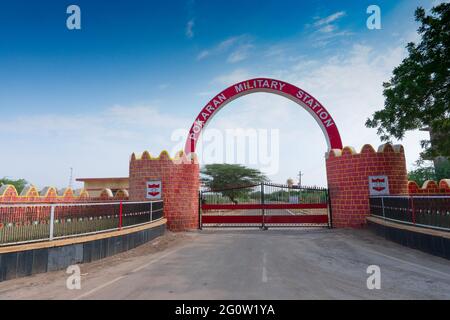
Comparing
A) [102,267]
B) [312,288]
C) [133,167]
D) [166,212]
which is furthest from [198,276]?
[133,167]

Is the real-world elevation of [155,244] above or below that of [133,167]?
below

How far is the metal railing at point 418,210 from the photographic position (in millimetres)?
7020

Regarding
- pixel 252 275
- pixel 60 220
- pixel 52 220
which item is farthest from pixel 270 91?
pixel 52 220

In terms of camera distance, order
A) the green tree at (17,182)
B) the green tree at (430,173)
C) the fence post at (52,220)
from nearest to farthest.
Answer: the fence post at (52,220) < the green tree at (430,173) < the green tree at (17,182)

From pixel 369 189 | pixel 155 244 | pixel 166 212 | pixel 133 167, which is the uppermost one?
pixel 133 167

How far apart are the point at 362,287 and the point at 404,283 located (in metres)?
1.01

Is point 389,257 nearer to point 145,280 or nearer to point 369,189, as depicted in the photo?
point 369,189

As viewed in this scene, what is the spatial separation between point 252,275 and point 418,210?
6.26m

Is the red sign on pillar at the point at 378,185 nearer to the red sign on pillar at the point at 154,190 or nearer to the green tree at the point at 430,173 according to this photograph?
the red sign on pillar at the point at 154,190

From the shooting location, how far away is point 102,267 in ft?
21.0

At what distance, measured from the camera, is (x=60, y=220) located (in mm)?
6656

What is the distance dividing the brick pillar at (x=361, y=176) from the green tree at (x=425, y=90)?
1704 mm

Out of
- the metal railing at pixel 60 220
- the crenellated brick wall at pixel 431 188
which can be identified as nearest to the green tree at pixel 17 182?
the metal railing at pixel 60 220

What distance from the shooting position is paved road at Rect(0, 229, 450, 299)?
4.32 metres
